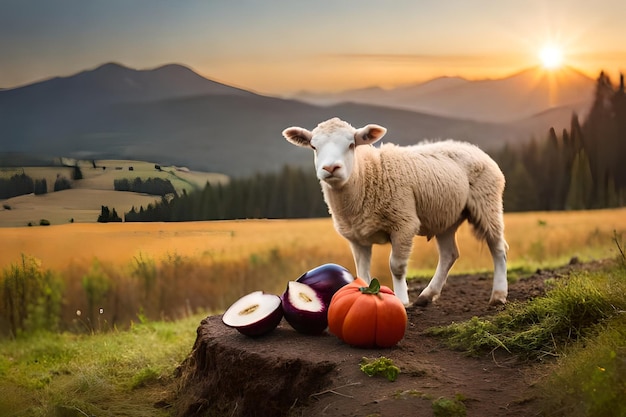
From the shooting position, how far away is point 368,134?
27.6 ft

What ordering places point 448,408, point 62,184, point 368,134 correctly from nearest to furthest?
point 448,408
point 368,134
point 62,184

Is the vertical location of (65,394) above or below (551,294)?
below

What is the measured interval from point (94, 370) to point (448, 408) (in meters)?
4.63

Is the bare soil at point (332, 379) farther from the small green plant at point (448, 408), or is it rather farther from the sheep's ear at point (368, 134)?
the sheep's ear at point (368, 134)

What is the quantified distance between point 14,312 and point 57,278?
0.83 metres

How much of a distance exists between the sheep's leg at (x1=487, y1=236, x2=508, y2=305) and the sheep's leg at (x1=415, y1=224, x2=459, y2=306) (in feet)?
1.57

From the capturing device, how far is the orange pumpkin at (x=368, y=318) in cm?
689

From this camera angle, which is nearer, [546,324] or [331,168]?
[546,324]

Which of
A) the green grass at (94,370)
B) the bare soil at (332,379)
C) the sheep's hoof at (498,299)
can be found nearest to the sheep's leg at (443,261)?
the sheep's hoof at (498,299)

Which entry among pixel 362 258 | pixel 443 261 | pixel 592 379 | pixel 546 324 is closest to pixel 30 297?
pixel 362 258

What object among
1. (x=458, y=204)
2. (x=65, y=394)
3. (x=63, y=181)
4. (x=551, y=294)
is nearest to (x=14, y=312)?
(x=63, y=181)

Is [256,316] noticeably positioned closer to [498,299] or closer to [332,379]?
[332,379]

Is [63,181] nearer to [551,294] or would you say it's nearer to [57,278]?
[57,278]

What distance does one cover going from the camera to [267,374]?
679 centimetres
